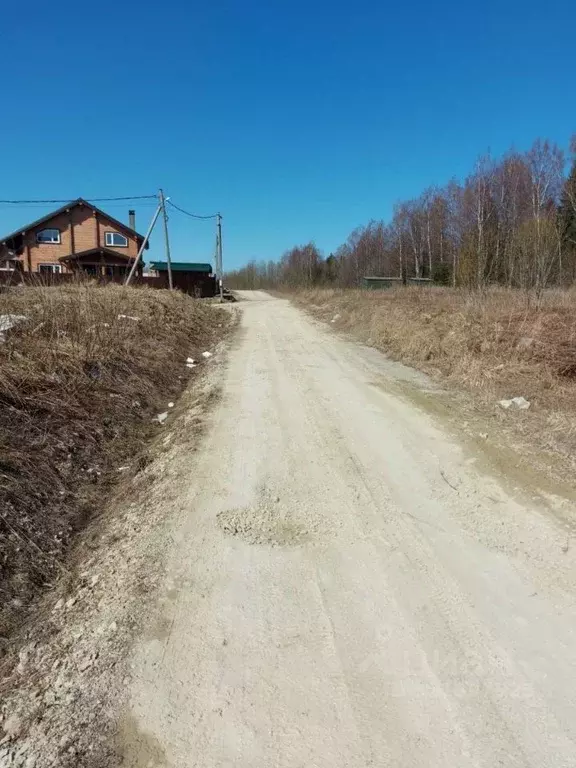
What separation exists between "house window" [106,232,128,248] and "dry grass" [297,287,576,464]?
3400cm

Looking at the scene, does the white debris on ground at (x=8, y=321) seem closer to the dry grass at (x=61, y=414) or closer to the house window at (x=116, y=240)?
the dry grass at (x=61, y=414)

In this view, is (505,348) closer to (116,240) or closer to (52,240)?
(116,240)

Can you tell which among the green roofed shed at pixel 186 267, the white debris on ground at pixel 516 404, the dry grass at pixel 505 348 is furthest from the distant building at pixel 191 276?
the white debris on ground at pixel 516 404

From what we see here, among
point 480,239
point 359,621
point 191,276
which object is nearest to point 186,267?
point 191,276

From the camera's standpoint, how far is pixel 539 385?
7902 mm

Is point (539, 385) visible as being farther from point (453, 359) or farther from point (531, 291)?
point (531, 291)

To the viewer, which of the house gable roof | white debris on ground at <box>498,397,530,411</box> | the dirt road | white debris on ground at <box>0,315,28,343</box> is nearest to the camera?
the dirt road

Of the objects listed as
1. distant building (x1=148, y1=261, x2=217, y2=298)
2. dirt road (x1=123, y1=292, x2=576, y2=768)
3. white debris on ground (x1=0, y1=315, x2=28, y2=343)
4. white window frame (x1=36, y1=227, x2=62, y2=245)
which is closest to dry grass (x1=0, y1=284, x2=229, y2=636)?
white debris on ground (x1=0, y1=315, x2=28, y2=343)

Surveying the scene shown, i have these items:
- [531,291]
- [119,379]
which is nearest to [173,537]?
[119,379]

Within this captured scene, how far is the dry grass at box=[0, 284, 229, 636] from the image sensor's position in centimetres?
368

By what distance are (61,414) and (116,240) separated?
41103 millimetres

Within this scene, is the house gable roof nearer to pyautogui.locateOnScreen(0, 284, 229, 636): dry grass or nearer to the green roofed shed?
the green roofed shed

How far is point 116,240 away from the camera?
42.7 m

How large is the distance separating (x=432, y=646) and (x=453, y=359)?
8.15 meters
